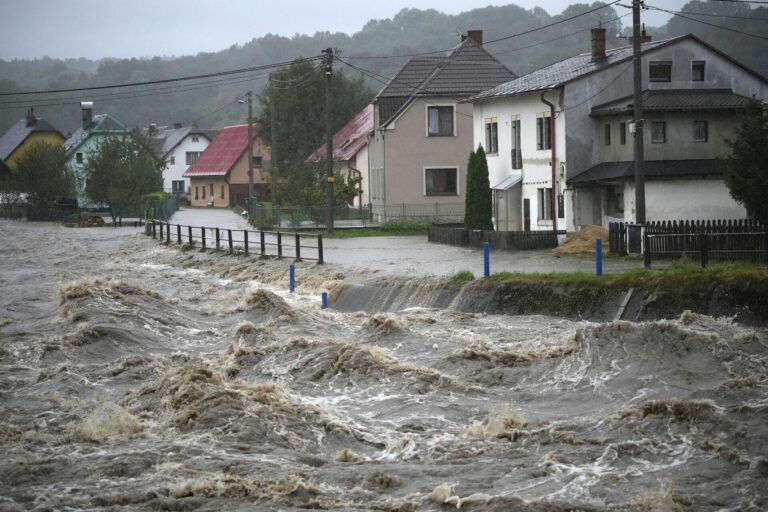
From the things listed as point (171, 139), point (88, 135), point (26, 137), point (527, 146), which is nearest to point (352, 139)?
point (527, 146)

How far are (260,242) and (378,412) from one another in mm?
23763

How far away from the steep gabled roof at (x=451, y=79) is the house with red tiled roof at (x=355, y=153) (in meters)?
3.91

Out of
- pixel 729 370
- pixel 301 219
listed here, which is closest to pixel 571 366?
pixel 729 370

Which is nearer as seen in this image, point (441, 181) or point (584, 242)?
point (584, 242)

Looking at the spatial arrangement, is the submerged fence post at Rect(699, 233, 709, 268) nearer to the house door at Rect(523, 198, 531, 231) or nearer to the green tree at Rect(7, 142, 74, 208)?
the house door at Rect(523, 198, 531, 231)

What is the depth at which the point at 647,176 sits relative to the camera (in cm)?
3750

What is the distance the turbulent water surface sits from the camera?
41.0ft

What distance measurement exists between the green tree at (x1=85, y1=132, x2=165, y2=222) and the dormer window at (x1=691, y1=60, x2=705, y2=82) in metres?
42.1

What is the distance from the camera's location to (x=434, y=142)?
59.0 metres

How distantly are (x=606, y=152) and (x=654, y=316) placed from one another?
2056 centimetres

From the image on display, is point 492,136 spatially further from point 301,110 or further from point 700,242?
point 301,110

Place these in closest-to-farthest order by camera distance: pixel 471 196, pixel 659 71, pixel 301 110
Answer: pixel 659 71 < pixel 471 196 < pixel 301 110

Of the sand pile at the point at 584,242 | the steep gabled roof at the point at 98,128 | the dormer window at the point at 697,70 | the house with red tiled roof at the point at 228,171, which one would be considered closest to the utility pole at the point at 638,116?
the sand pile at the point at 584,242

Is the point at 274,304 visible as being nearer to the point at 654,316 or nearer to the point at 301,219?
the point at 654,316
